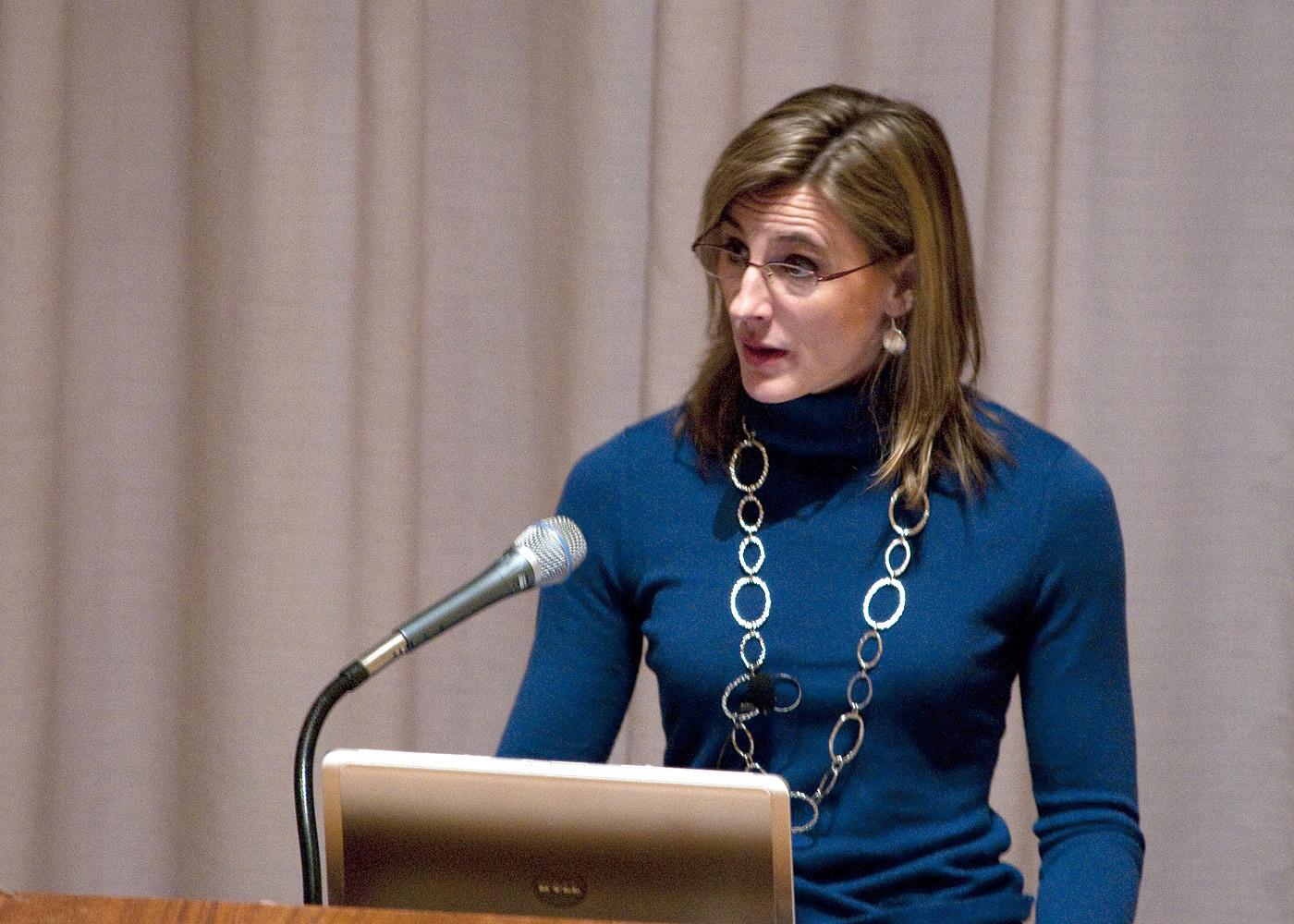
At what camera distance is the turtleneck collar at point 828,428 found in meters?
Result: 1.63

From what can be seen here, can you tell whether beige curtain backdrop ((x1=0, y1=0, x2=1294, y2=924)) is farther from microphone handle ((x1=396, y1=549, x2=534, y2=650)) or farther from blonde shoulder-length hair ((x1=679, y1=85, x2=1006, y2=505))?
microphone handle ((x1=396, y1=549, x2=534, y2=650))

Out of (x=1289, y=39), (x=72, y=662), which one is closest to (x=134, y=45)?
(x=72, y=662)

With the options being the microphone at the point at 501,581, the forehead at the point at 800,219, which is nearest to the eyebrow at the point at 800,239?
the forehead at the point at 800,219

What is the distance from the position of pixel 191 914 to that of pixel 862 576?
30.0 inches

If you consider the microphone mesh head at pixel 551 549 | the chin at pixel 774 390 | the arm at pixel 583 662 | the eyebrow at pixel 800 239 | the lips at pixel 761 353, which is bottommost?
the arm at pixel 583 662

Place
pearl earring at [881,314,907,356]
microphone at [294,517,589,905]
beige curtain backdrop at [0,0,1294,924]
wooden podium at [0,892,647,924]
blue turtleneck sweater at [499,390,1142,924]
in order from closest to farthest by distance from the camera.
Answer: wooden podium at [0,892,647,924] → microphone at [294,517,589,905] → blue turtleneck sweater at [499,390,1142,924] → pearl earring at [881,314,907,356] → beige curtain backdrop at [0,0,1294,924]

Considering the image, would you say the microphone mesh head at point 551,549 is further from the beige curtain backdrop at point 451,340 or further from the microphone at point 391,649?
the beige curtain backdrop at point 451,340

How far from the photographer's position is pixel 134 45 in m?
2.51

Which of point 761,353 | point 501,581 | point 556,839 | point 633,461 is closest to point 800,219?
point 761,353

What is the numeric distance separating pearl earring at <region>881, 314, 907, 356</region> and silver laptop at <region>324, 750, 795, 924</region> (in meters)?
0.65

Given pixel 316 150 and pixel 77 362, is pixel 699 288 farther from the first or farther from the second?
pixel 77 362

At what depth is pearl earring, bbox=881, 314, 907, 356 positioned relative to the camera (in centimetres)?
163

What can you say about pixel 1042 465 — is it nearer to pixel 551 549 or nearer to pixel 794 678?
pixel 794 678

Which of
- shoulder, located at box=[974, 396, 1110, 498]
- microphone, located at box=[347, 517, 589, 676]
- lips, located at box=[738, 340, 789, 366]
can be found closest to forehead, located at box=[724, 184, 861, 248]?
lips, located at box=[738, 340, 789, 366]
